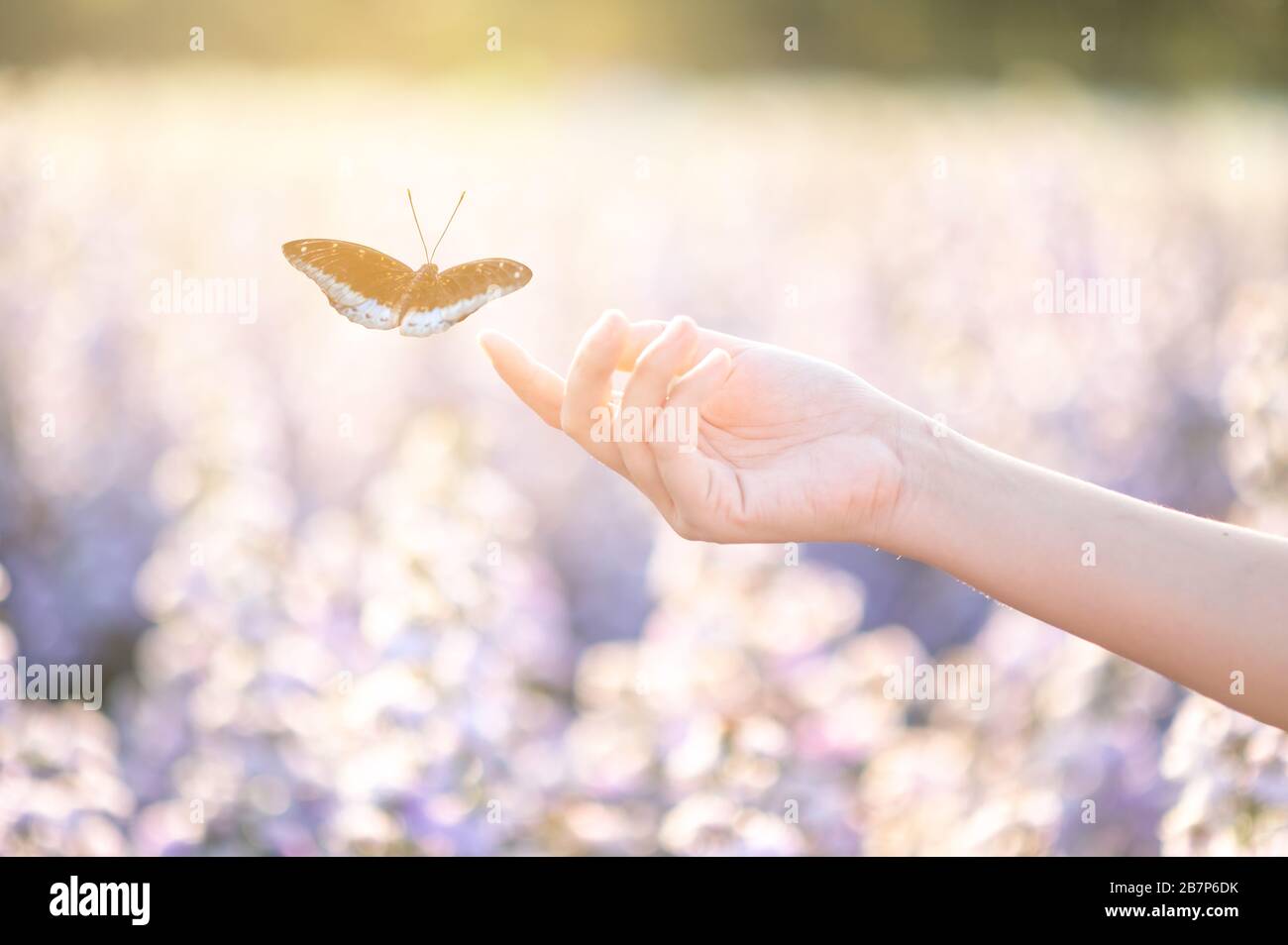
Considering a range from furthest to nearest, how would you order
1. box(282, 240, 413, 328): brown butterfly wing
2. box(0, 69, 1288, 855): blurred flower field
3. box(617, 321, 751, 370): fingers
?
box(0, 69, 1288, 855): blurred flower field, box(282, 240, 413, 328): brown butterfly wing, box(617, 321, 751, 370): fingers

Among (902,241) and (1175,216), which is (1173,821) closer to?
(902,241)

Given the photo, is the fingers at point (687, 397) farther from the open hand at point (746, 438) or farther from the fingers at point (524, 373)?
the fingers at point (524, 373)

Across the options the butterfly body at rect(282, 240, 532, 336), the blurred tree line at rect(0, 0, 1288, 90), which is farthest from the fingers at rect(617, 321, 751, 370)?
the blurred tree line at rect(0, 0, 1288, 90)

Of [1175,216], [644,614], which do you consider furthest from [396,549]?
[1175,216]

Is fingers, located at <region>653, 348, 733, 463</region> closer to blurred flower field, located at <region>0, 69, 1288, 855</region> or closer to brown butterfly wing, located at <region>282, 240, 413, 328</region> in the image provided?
brown butterfly wing, located at <region>282, 240, 413, 328</region>

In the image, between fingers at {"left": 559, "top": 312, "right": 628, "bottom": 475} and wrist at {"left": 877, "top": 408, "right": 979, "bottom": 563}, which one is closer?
fingers at {"left": 559, "top": 312, "right": 628, "bottom": 475}

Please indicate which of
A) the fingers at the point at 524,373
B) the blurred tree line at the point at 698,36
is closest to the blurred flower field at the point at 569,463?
the blurred tree line at the point at 698,36
